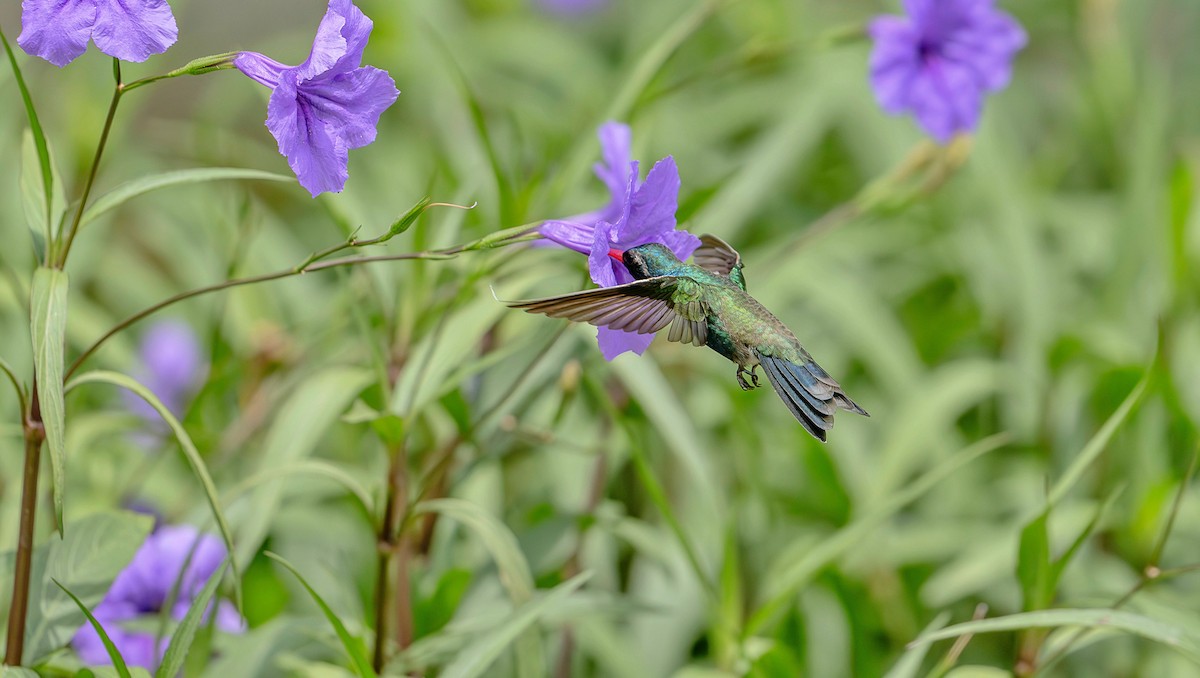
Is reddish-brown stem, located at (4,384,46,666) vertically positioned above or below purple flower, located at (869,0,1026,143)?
below

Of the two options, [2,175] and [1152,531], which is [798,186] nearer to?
[1152,531]

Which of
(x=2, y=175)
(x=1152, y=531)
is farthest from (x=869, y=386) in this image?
(x=2, y=175)

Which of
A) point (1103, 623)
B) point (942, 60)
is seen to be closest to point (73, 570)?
point (1103, 623)

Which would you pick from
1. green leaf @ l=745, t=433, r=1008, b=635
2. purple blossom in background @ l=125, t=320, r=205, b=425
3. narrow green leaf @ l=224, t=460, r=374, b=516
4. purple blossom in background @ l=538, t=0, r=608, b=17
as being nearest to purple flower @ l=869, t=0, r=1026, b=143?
green leaf @ l=745, t=433, r=1008, b=635

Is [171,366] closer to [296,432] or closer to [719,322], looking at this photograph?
[296,432]

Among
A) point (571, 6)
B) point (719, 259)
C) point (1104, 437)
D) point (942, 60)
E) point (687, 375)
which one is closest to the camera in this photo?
point (719, 259)

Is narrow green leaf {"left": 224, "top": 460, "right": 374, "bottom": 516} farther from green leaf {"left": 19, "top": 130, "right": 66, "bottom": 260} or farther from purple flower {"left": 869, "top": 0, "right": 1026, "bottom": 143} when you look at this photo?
purple flower {"left": 869, "top": 0, "right": 1026, "bottom": 143}
